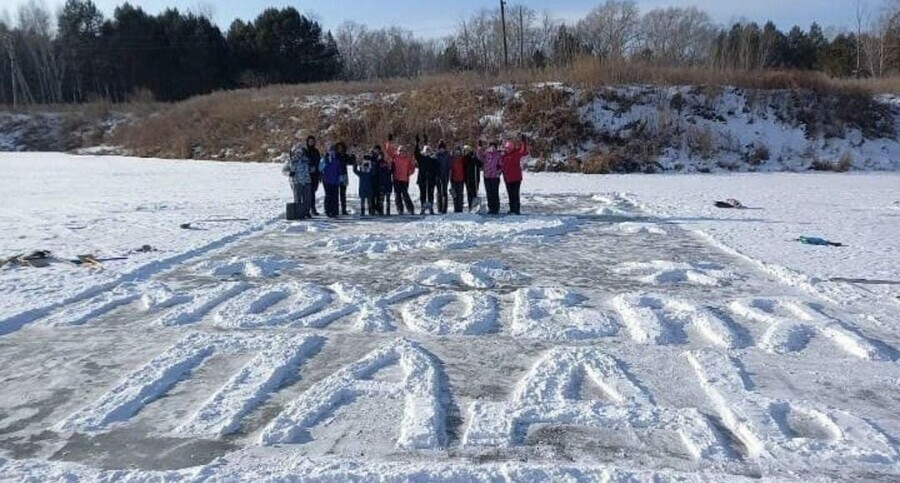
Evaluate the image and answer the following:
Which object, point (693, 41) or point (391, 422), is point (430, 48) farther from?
point (391, 422)

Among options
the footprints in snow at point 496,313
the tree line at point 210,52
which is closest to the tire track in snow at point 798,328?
the footprints in snow at point 496,313

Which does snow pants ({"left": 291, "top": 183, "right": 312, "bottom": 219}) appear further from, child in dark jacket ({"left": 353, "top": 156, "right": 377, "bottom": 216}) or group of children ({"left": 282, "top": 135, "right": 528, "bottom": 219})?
child in dark jacket ({"left": 353, "top": 156, "right": 377, "bottom": 216})

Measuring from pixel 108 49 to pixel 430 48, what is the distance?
41797 millimetres

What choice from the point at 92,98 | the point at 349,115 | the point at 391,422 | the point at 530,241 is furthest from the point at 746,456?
the point at 92,98

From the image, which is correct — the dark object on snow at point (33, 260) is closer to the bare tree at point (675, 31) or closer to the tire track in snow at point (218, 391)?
the tire track in snow at point (218, 391)

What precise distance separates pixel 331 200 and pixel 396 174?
1391mm

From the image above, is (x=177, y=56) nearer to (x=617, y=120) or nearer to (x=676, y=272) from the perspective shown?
(x=617, y=120)

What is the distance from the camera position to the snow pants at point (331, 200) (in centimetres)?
1397

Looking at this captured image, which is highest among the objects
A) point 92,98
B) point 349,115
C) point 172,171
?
point 92,98

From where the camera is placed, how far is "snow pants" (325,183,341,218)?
13969 millimetres

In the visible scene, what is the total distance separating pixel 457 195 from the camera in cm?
1470

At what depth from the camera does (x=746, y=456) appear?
14.0 ft

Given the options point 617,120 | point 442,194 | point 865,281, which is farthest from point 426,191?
point 617,120

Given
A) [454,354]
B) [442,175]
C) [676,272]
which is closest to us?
[454,354]
